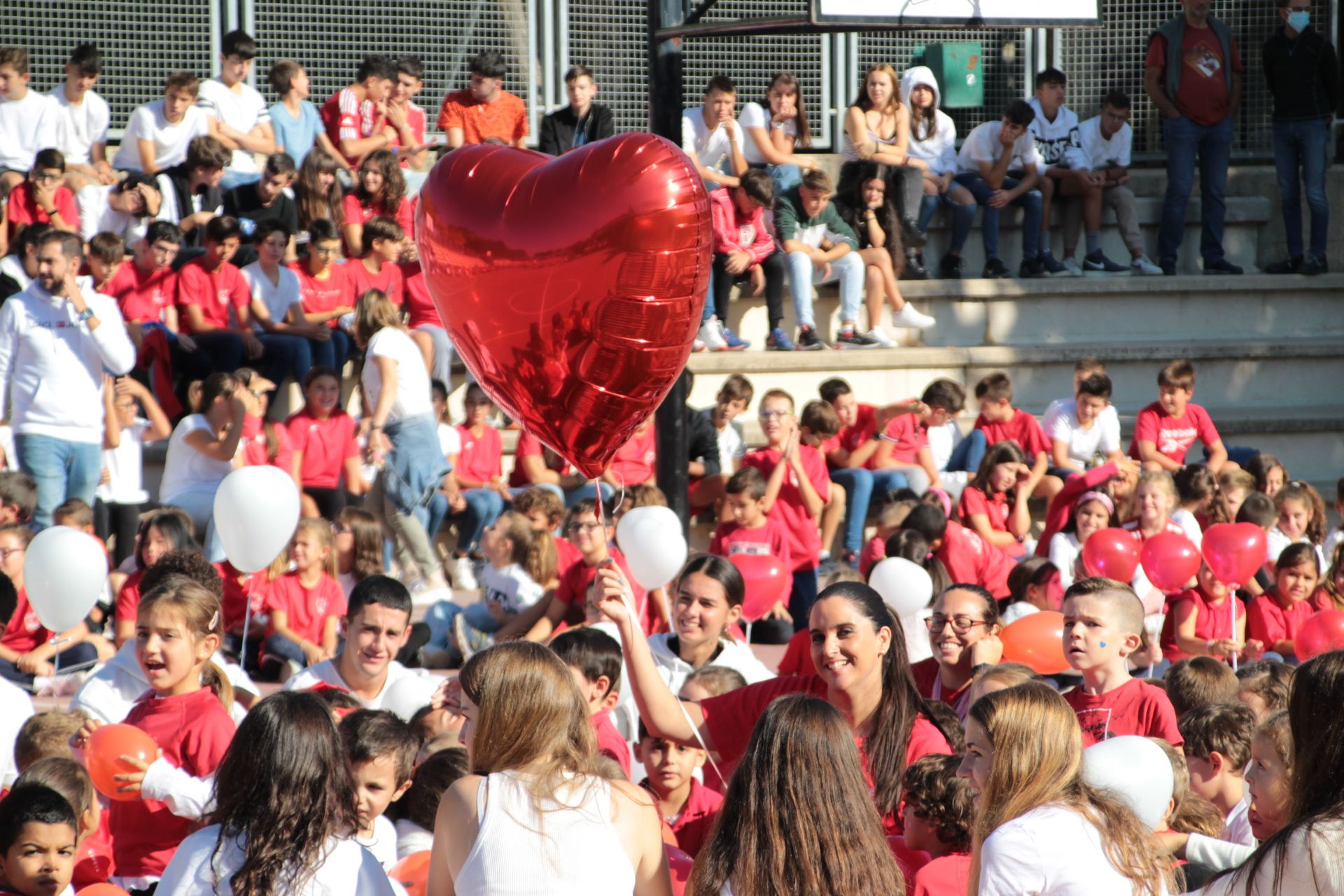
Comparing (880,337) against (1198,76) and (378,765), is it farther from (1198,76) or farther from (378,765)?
(378,765)

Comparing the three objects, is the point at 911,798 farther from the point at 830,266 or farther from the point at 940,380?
the point at 830,266

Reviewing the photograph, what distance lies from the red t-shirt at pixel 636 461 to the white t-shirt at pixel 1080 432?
2162mm

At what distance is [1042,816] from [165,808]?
2.03 metres

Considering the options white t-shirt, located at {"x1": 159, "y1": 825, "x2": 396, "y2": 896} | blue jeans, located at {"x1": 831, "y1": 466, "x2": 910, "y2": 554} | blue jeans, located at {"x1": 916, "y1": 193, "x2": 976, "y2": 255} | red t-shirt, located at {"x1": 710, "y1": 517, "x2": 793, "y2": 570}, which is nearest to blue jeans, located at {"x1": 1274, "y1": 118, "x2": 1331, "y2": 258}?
blue jeans, located at {"x1": 916, "y1": 193, "x2": 976, "y2": 255}

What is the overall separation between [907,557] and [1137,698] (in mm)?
2596

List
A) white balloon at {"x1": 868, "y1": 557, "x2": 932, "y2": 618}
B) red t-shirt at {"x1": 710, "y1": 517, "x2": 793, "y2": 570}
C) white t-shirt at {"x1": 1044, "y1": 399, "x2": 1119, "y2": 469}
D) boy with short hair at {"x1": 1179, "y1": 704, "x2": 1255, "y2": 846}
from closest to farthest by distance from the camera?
boy with short hair at {"x1": 1179, "y1": 704, "x2": 1255, "y2": 846} → white balloon at {"x1": 868, "y1": 557, "x2": 932, "y2": 618} → red t-shirt at {"x1": 710, "y1": 517, "x2": 793, "y2": 570} → white t-shirt at {"x1": 1044, "y1": 399, "x2": 1119, "y2": 469}

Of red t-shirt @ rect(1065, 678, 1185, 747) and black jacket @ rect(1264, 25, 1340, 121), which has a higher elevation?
black jacket @ rect(1264, 25, 1340, 121)

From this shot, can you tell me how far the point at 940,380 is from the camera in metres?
8.91

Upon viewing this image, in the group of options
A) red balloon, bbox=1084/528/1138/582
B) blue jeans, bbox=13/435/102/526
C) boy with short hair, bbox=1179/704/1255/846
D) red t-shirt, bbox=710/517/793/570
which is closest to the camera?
boy with short hair, bbox=1179/704/1255/846

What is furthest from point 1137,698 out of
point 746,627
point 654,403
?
point 746,627

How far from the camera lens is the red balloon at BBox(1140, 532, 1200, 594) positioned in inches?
256

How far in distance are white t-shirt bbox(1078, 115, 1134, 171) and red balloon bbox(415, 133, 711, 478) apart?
8.18 meters

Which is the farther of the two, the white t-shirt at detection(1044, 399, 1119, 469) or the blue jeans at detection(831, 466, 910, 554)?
the white t-shirt at detection(1044, 399, 1119, 469)

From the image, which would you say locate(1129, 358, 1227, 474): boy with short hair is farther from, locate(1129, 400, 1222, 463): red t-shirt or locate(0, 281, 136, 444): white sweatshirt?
locate(0, 281, 136, 444): white sweatshirt
